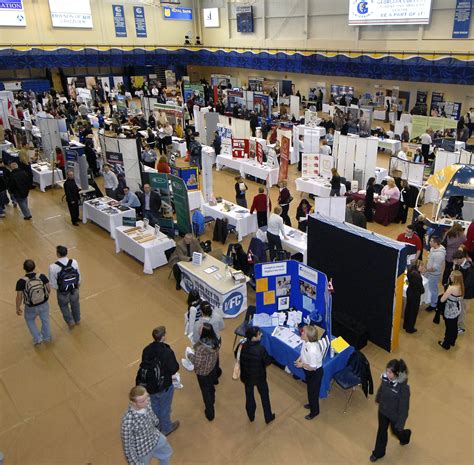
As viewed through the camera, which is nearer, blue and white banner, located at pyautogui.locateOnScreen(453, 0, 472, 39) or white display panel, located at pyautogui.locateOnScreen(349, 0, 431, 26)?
blue and white banner, located at pyautogui.locateOnScreen(453, 0, 472, 39)

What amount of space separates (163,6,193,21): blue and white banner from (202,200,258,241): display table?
26.5 metres

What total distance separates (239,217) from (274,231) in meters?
1.93

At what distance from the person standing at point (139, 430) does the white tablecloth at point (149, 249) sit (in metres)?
5.30

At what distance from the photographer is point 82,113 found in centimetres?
2289

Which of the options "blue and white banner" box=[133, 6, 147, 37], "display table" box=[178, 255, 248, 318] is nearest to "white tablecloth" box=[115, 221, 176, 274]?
"display table" box=[178, 255, 248, 318]

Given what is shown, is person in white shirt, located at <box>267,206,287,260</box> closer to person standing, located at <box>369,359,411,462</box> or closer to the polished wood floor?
the polished wood floor

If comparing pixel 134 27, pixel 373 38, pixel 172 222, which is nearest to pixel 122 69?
pixel 134 27

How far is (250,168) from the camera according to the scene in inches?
570

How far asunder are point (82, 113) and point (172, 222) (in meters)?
15.3

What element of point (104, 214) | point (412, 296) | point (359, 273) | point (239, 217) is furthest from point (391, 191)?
point (104, 214)

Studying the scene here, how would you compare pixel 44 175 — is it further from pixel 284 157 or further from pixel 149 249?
pixel 284 157

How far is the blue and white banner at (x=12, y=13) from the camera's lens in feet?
85.0

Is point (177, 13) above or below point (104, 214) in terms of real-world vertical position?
above

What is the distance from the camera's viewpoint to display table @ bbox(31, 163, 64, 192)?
47.7ft
